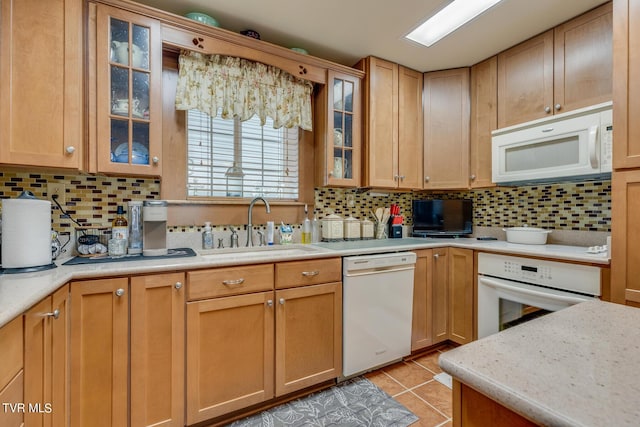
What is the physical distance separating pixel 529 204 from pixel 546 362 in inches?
94.7

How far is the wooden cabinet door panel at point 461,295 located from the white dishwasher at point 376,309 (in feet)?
1.48

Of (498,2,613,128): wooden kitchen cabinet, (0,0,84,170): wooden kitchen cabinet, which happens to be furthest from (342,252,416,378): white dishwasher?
(0,0,84,170): wooden kitchen cabinet

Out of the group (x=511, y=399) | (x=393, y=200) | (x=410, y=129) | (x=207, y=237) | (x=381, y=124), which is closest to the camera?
(x=511, y=399)

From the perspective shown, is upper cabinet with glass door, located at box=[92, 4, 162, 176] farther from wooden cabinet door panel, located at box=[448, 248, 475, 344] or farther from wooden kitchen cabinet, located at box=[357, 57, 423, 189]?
wooden cabinet door panel, located at box=[448, 248, 475, 344]

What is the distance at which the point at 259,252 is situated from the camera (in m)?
2.07

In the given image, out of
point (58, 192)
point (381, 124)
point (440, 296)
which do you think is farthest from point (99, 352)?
point (381, 124)

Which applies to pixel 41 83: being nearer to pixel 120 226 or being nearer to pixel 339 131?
pixel 120 226

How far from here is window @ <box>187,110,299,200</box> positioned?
210 cm

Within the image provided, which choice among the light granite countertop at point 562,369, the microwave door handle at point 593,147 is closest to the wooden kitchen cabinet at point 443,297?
the microwave door handle at point 593,147

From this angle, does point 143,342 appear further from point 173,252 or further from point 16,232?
point 16,232

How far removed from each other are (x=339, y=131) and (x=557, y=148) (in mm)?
1527

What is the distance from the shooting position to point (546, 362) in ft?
1.71

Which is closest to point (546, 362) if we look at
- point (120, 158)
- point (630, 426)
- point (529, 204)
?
point (630, 426)

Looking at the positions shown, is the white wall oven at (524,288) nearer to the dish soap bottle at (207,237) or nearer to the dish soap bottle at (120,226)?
the dish soap bottle at (207,237)
